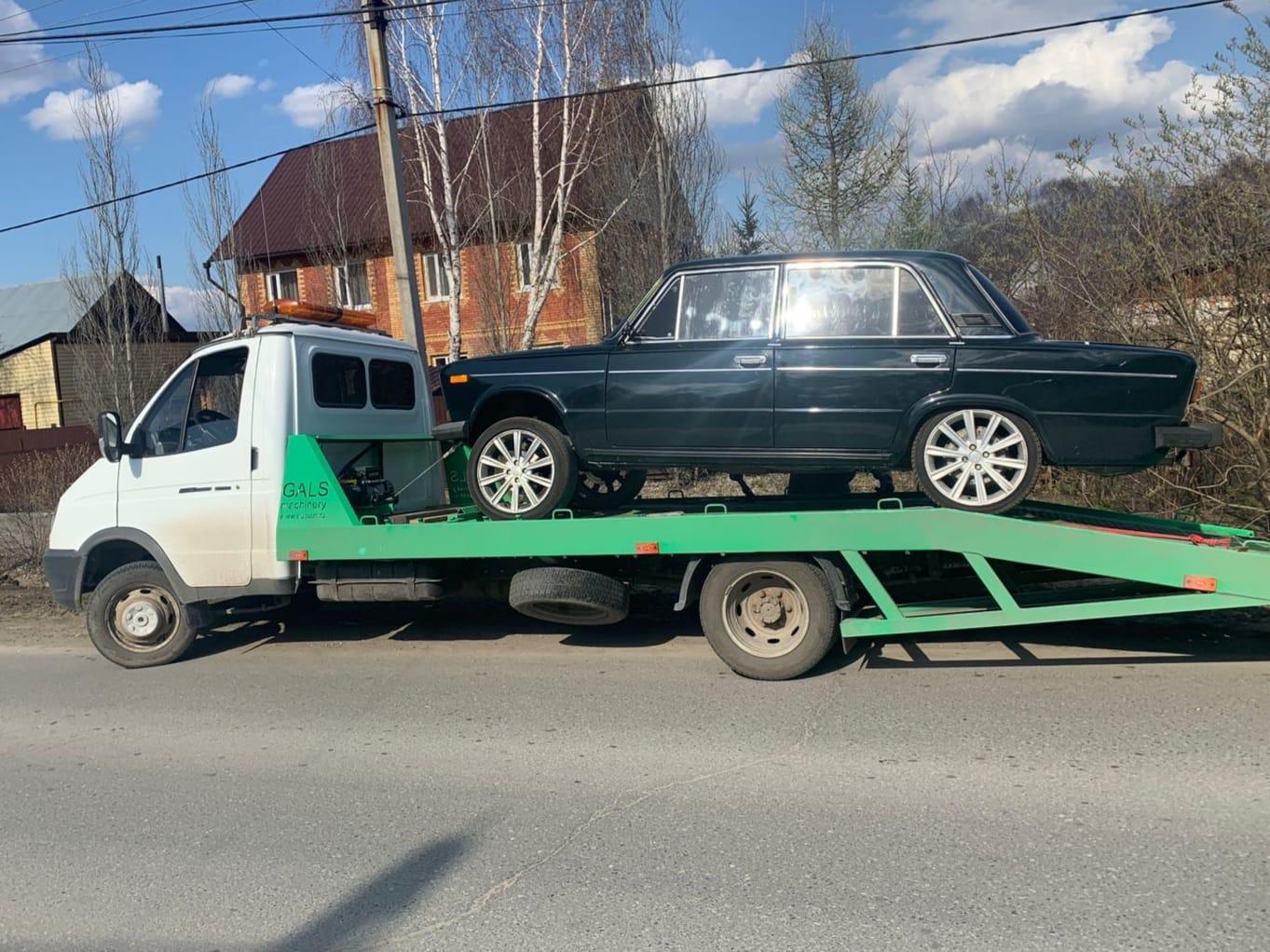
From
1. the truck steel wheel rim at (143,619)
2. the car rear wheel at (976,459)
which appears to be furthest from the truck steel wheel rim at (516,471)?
the truck steel wheel rim at (143,619)

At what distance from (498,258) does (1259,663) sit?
1612 cm

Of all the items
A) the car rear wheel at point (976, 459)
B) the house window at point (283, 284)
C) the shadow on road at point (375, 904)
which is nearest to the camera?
the shadow on road at point (375, 904)

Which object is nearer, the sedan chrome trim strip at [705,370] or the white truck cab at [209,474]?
Answer: the sedan chrome trim strip at [705,370]

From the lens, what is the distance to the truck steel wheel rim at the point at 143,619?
275 inches

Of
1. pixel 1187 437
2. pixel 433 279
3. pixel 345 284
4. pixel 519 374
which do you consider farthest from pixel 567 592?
pixel 433 279

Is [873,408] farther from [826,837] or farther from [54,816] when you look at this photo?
[54,816]

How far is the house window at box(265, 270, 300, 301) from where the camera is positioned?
27.2 meters

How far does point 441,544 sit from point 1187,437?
449 centimetres

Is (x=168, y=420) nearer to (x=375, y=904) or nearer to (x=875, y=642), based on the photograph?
(x=375, y=904)

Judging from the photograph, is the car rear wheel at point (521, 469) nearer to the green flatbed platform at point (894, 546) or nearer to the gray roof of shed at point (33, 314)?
the green flatbed platform at point (894, 546)

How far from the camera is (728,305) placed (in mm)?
6168

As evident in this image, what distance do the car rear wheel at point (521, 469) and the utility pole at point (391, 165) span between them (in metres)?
4.34

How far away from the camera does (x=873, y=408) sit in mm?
5754

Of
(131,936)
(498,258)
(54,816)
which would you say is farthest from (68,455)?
(131,936)
